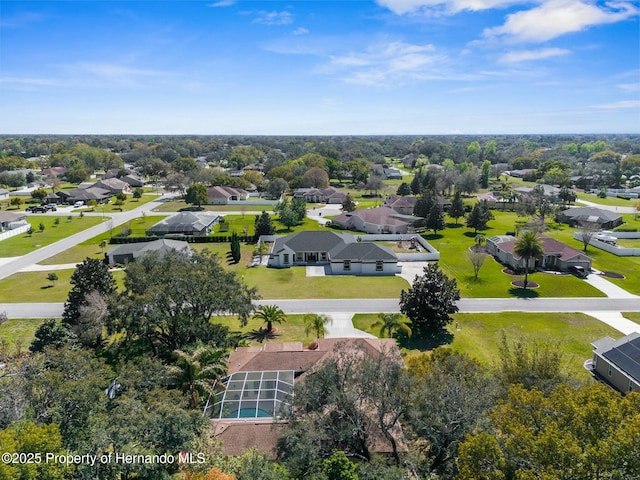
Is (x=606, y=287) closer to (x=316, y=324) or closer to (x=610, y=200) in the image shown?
(x=316, y=324)

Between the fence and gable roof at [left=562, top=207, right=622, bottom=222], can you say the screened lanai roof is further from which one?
gable roof at [left=562, top=207, right=622, bottom=222]

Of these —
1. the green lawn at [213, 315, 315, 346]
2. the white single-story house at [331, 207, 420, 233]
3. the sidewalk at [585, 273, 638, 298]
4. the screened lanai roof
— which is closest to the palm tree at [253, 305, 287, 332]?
the green lawn at [213, 315, 315, 346]

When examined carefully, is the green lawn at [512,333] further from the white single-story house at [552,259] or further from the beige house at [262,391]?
the white single-story house at [552,259]

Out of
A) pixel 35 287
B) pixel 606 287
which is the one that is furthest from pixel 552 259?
pixel 35 287

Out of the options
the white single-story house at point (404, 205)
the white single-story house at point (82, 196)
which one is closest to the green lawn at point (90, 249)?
the white single-story house at point (82, 196)

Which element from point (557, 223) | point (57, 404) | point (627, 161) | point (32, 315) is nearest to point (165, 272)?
point (57, 404)

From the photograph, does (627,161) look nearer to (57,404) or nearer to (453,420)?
→ (453,420)
